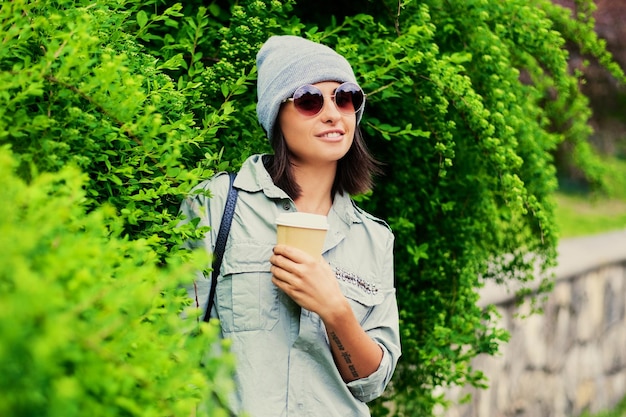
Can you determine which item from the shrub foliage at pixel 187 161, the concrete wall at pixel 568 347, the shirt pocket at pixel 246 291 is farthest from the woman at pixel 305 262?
the concrete wall at pixel 568 347

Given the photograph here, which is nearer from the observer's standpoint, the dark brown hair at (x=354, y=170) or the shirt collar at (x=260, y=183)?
the shirt collar at (x=260, y=183)

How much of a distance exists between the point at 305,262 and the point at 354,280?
24cm

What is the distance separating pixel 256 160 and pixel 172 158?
419 millimetres

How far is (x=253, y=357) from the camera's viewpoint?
190 cm

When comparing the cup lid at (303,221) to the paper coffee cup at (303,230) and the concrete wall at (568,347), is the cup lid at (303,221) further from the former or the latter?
the concrete wall at (568,347)

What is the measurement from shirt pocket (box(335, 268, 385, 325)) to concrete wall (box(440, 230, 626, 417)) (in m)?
2.49

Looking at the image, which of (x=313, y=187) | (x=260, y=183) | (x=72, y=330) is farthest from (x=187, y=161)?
(x=72, y=330)

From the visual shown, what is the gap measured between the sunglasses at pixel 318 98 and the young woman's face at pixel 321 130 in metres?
0.01

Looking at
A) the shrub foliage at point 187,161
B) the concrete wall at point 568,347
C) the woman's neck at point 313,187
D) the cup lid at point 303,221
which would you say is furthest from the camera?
the concrete wall at point 568,347

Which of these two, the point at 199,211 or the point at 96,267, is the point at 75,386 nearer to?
the point at 96,267

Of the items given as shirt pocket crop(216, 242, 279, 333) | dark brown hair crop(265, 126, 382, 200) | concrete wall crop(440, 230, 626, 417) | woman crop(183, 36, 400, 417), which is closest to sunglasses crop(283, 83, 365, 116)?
woman crop(183, 36, 400, 417)

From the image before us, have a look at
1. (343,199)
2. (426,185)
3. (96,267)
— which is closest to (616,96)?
(426,185)

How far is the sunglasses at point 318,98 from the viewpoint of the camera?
2029 millimetres

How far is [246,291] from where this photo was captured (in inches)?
76.0
